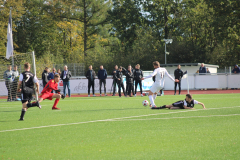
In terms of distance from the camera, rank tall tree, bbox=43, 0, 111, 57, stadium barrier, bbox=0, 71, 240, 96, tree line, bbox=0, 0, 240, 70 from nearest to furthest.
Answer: stadium barrier, bbox=0, 71, 240, 96 → tree line, bbox=0, 0, 240, 70 → tall tree, bbox=43, 0, 111, 57

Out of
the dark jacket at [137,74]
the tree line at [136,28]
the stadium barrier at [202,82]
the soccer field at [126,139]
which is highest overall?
the tree line at [136,28]

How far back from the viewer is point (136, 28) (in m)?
52.1

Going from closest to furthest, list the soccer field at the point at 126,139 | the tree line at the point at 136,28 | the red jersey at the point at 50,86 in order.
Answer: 1. the soccer field at the point at 126,139
2. the red jersey at the point at 50,86
3. the tree line at the point at 136,28

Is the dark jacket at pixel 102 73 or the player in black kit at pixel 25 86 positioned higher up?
the dark jacket at pixel 102 73

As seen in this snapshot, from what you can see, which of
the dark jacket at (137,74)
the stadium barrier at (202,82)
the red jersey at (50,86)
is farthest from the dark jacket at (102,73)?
the red jersey at (50,86)

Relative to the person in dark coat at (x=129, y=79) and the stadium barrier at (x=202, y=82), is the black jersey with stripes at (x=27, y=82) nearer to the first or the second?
the person in dark coat at (x=129, y=79)

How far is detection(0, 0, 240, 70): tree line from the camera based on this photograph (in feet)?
147

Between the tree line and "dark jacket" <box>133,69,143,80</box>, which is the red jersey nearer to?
"dark jacket" <box>133,69,143,80</box>

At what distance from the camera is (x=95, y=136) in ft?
24.3

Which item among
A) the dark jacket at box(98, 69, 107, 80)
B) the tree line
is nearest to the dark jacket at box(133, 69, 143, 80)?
the dark jacket at box(98, 69, 107, 80)

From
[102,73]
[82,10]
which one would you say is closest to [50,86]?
[102,73]

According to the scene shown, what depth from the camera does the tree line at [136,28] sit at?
44875mm

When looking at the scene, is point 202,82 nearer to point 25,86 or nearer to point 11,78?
point 11,78

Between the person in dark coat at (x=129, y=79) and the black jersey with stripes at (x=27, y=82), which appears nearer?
the black jersey with stripes at (x=27, y=82)
